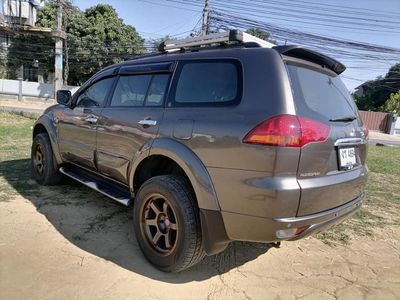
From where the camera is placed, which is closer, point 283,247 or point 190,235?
point 190,235

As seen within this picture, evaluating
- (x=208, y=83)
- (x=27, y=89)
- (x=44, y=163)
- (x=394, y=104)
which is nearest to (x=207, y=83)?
(x=208, y=83)

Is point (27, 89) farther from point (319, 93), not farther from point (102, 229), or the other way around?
point (319, 93)

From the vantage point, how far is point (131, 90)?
3941 mm

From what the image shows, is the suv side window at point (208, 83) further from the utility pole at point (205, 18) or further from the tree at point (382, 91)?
the tree at point (382, 91)

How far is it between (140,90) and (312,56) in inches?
66.0

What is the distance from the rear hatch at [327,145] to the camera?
2670 mm

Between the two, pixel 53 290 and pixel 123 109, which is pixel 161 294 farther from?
pixel 123 109

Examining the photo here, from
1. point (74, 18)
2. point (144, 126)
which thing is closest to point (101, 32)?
point (74, 18)

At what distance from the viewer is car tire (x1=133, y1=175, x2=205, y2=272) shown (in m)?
2.99

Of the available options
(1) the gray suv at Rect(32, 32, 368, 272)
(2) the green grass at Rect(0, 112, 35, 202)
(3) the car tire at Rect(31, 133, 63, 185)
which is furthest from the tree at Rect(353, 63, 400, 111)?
(1) the gray suv at Rect(32, 32, 368, 272)

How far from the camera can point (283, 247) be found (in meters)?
3.91

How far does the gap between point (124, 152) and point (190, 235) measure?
3.91 feet

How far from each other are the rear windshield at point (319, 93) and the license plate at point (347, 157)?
0.29 metres

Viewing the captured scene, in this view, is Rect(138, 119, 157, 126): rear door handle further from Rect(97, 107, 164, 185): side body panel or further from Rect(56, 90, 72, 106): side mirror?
Rect(56, 90, 72, 106): side mirror
